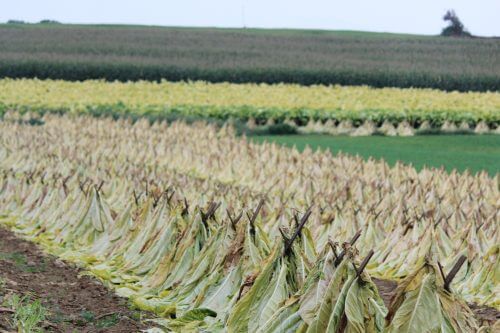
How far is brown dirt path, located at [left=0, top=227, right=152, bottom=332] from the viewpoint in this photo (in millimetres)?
6570

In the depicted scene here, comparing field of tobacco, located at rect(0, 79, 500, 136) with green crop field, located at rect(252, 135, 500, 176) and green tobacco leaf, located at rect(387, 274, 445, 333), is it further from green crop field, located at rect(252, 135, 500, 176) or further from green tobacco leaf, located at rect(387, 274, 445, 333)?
green tobacco leaf, located at rect(387, 274, 445, 333)

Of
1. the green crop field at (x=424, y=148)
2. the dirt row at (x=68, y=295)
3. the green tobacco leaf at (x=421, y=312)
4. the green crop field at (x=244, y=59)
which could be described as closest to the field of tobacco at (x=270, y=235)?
the green tobacco leaf at (x=421, y=312)

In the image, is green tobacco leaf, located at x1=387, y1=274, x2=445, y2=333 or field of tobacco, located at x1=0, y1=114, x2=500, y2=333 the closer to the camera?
green tobacco leaf, located at x1=387, y1=274, x2=445, y2=333

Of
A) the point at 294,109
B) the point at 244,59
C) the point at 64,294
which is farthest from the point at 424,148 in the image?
Result: the point at 244,59

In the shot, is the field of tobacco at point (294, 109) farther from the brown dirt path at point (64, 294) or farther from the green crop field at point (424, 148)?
the brown dirt path at point (64, 294)

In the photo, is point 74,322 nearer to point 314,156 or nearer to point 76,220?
point 76,220

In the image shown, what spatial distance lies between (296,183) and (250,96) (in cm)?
2093

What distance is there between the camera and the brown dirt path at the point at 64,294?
6.57m

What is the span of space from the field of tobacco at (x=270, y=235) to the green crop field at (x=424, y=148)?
217 inches

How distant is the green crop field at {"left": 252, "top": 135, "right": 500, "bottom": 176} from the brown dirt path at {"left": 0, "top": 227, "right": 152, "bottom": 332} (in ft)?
35.6

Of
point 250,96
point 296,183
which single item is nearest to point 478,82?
point 250,96

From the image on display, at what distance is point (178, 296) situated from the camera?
7.16m

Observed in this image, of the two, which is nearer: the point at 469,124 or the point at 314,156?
the point at 314,156

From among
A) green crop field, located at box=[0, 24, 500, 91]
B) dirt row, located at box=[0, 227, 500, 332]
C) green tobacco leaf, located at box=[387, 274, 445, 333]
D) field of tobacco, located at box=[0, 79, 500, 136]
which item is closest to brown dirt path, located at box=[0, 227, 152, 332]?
dirt row, located at box=[0, 227, 500, 332]
